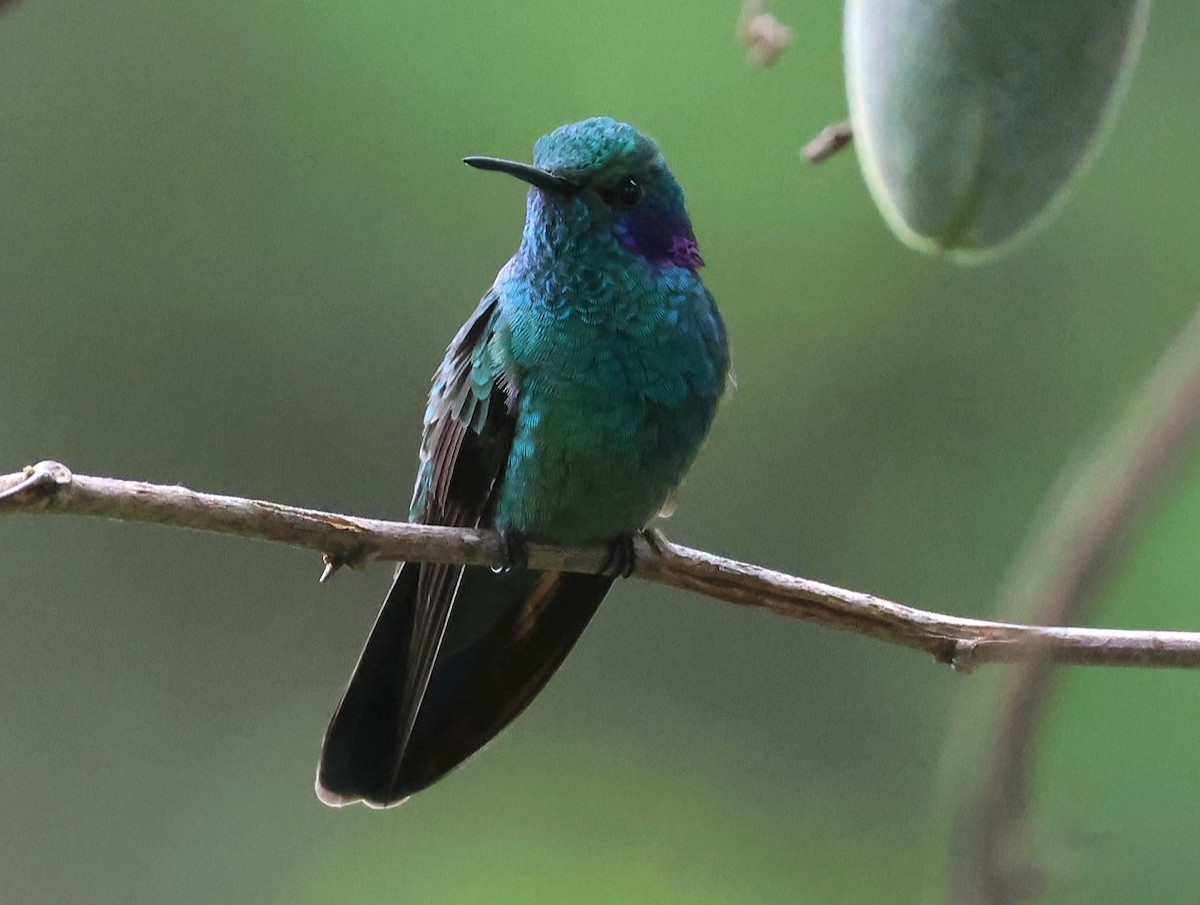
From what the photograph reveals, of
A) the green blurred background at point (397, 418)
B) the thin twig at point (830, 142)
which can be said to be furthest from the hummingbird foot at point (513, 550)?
the green blurred background at point (397, 418)

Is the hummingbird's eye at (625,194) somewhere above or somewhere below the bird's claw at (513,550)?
above

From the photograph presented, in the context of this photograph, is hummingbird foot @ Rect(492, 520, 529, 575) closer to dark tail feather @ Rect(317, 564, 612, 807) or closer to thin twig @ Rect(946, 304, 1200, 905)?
dark tail feather @ Rect(317, 564, 612, 807)

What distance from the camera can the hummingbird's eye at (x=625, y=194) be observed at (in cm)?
216

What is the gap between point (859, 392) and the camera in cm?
405

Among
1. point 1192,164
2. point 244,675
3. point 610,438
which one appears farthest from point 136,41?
point 1192,164

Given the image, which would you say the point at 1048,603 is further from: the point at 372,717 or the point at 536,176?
the point at 372,717

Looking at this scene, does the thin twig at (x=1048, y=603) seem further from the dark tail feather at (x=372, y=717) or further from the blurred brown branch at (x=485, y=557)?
the dark tail feather at (x=372, y=717)

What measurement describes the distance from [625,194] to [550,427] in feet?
1.28

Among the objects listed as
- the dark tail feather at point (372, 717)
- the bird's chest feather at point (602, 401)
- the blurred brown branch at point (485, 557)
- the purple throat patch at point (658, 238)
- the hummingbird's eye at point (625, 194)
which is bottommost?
the dark tail feather at point (372, 717)

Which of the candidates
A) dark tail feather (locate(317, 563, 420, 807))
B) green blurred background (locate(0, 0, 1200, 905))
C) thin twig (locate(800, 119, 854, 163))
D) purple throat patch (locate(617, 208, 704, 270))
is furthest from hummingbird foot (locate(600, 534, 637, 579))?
green blurred background (locate(0, 0, 1200, 905))

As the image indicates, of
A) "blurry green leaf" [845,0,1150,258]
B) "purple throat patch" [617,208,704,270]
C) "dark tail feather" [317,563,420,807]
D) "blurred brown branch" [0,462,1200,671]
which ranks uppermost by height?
"purple throat patch" [617,208,704,270]

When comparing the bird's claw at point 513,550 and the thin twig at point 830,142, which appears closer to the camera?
the thin twig at point 830,142

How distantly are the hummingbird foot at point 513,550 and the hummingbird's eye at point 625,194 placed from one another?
1.71 ft

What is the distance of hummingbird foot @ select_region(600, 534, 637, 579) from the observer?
Answer: 6.66 ft
